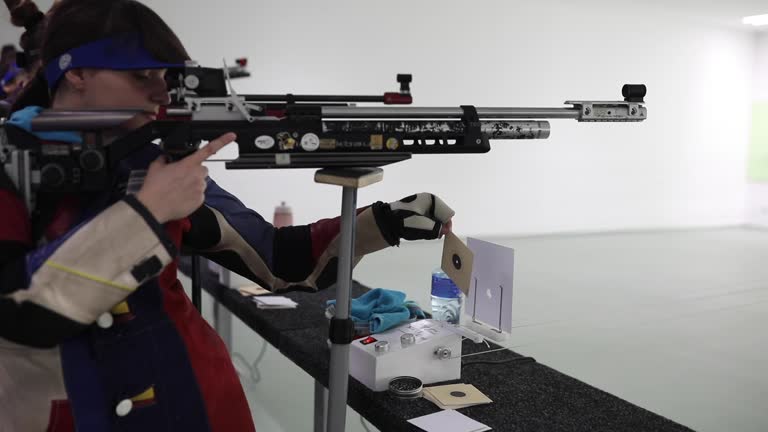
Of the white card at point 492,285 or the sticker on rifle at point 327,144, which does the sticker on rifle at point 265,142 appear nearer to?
the sticker on rifle at point 327,144

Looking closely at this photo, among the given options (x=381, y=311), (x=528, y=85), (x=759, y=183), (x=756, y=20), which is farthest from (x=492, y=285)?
(x=759, y=183)

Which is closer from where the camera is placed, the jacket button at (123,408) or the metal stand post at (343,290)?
the jacket button at (123,408)

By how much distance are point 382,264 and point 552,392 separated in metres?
3.87

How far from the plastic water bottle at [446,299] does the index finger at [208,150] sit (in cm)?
84

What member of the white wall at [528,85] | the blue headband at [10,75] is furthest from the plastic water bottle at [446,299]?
the white wall at [528,85]

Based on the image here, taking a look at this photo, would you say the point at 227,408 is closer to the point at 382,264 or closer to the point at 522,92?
the point at 382,264

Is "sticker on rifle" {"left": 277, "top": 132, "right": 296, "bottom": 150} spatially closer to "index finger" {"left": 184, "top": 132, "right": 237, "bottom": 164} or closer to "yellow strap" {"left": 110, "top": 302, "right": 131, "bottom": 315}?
"index finger" {"left": 184, "top": 132, "right": 237, "bottom": 164}

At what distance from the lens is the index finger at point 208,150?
807mm

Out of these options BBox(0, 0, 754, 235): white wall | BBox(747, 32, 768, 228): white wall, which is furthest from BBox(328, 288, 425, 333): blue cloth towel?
BBox(747, 32, 768, 228): white wall

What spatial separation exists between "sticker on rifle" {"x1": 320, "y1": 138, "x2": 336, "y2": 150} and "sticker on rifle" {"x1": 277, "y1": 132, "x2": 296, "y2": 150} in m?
0.04

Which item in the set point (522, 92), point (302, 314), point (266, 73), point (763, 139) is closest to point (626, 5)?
point (522, 92)

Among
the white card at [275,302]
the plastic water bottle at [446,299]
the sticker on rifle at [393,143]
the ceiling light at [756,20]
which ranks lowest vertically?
the white card at [275,302]

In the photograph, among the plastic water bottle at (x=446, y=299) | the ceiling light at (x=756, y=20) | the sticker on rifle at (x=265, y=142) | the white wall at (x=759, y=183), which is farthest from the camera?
the white wall at (x=759, y=183)

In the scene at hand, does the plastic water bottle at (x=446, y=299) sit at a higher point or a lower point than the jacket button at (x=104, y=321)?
lower
